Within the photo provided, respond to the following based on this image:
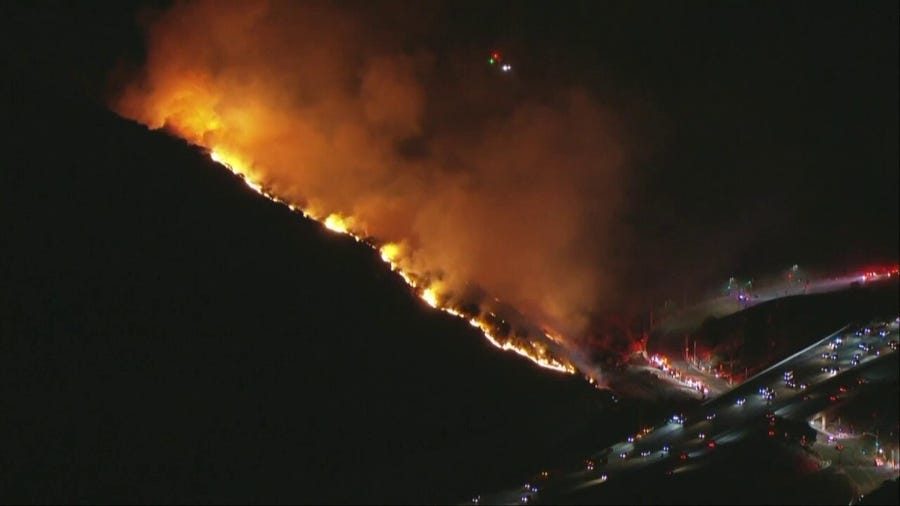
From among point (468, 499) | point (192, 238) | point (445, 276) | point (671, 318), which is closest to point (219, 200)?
point (192, 238)

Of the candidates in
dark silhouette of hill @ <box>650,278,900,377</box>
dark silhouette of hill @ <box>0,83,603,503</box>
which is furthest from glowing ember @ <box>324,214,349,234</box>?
dark silhouette of hill @ <box>650,278,900,377</box>

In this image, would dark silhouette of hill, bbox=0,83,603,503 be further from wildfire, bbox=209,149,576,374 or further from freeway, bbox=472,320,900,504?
freeway, bbox=472,320,900,504

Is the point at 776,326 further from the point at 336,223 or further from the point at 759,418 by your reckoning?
the point at 336,223

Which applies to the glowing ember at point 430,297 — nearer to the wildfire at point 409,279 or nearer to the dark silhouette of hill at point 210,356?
the wildfire at point 409,279

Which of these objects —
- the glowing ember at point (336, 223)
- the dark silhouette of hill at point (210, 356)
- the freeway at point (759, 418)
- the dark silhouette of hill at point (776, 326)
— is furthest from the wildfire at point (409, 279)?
the dark silhouette of hill at point (776, 326)

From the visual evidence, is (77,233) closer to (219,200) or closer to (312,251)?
(219,200)

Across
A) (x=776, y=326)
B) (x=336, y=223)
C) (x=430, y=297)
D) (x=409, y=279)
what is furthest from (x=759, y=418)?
(x=336, y=223)
